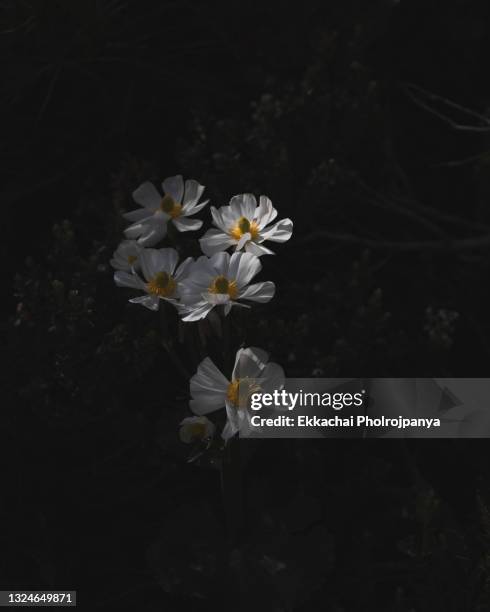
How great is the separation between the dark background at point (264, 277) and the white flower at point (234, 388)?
15cm

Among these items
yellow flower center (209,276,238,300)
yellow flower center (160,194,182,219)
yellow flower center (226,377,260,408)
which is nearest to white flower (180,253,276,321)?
yellow flower center (209,276,238,300)

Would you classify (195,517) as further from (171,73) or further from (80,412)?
(171,73)

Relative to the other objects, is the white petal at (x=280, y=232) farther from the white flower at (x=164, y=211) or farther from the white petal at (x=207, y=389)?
the white petal at (x=207, y=389)

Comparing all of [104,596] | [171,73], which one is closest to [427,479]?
[104,596]

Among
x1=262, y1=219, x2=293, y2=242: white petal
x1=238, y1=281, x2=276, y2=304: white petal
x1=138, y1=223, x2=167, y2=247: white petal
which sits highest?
x1=138, y1=223, x2=167, y2=247: white petal

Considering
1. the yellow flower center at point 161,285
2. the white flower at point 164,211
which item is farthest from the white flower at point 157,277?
the white flower at point 164,211

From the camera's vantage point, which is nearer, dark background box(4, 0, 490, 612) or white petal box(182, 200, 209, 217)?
white petal box(182, 200, 209, 217)

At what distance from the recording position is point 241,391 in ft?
4.47

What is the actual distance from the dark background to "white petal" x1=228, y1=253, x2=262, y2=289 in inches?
7.9

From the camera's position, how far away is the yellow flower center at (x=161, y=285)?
142 cm

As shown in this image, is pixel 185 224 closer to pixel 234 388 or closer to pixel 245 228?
pixel 245 228

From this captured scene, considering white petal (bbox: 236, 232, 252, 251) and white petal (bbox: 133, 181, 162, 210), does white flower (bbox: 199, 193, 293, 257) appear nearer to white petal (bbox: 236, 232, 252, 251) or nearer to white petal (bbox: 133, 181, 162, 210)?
white petal (bbox: 236, 232, 252, 251)

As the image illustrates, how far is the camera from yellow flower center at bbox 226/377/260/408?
1.36 m

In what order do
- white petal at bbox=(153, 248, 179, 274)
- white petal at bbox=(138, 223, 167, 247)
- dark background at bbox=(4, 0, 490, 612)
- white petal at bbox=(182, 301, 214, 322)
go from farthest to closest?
dark background at bbox=(4, 0, 490, 612) < white petal at bbox=(138, 223, 167, 247) < white petal at bbox=(153, 248, 179, 274) < white petal at bbox=(182, 301, 214, 322)
